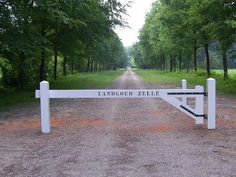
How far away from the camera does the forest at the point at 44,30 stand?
16.5 meters

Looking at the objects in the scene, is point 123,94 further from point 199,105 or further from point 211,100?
point 211,100

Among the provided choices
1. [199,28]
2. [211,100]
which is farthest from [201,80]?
[211,100]

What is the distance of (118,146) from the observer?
8.41 meters

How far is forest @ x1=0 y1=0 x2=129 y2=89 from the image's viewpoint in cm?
1647

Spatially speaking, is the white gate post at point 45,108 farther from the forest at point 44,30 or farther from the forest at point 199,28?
the forest at point 199,28

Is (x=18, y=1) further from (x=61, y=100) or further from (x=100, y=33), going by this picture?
(x=100, y=33)

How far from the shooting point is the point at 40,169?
266 inches

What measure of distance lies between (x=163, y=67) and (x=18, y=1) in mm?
65494

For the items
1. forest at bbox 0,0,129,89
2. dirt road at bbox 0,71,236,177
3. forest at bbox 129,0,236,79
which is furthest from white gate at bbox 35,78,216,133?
forest at bbox 129,0,236,79

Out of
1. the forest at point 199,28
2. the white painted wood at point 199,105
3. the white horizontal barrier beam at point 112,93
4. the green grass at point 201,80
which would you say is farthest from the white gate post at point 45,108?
the green grass at point 201,80

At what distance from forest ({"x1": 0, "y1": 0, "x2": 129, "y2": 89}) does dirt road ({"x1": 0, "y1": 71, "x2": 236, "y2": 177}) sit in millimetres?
4355

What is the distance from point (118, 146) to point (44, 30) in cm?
1847

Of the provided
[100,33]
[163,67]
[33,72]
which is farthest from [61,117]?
[163,67]

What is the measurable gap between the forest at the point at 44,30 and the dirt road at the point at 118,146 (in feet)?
14.3
